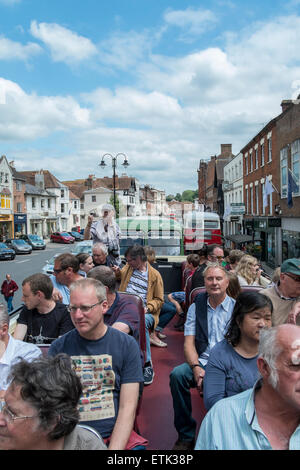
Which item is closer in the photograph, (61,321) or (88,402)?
(88,402)

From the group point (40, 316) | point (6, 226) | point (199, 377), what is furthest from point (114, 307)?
point (6, 226)

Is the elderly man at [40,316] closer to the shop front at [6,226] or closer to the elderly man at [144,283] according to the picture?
the elderly man at [144,283]

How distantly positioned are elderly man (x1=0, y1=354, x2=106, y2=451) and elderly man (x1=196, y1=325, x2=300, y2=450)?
635 millimetres

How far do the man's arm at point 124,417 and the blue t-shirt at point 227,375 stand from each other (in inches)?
19.3

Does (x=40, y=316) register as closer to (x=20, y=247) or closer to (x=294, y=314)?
(x=294, y=314)

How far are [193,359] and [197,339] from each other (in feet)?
0.83

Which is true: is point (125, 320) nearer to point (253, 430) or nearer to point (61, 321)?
point (61, 321)

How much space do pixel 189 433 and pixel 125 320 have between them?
3.64 feet

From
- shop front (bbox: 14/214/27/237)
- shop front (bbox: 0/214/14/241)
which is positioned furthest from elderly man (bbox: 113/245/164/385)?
shop front (bbox: 14/214/27/237)

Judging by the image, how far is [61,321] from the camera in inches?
A: 131

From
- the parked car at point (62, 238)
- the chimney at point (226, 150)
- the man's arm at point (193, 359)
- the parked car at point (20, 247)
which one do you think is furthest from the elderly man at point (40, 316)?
the chimney at point (226, 150)

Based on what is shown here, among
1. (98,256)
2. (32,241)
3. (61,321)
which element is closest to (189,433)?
(61,321)
